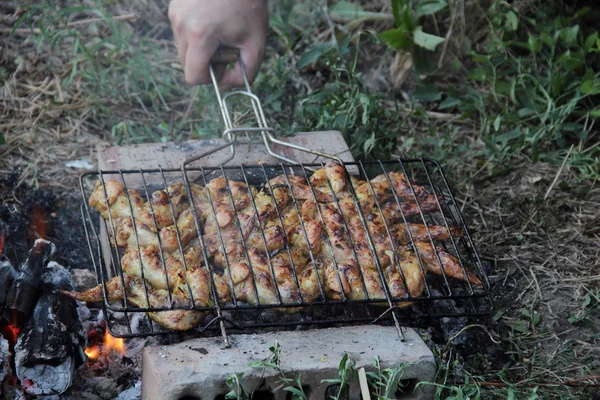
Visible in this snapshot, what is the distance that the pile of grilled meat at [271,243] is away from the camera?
10.0ft

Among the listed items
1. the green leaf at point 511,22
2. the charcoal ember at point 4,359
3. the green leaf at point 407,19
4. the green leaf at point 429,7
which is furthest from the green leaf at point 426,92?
the charcoal ember at point 4,359

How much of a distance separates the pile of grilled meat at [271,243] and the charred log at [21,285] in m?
0.33

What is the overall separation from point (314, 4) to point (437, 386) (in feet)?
15.4

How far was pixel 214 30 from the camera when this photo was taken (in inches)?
152

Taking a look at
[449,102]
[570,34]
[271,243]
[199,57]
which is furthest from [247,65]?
[570,34]

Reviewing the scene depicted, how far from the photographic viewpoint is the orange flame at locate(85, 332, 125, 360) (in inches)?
131

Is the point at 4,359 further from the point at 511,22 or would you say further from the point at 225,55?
the point at 511,22

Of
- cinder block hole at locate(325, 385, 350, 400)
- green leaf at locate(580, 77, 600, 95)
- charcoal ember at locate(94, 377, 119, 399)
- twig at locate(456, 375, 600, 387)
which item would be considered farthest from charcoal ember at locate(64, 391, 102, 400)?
green leaf at locate(580, 77, 600, 95)

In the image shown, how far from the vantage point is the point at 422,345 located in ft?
9.40

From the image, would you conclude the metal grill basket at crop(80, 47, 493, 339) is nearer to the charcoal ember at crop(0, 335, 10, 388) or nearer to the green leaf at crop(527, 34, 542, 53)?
the charcoal ember at crop(0, 335, 10, 388)

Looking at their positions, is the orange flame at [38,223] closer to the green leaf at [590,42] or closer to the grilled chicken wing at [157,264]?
the grilled chicken wing at [157,264]

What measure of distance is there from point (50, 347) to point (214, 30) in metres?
2.03

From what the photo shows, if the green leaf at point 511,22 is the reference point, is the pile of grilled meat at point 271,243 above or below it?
above

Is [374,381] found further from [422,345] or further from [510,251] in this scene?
[510,251]
